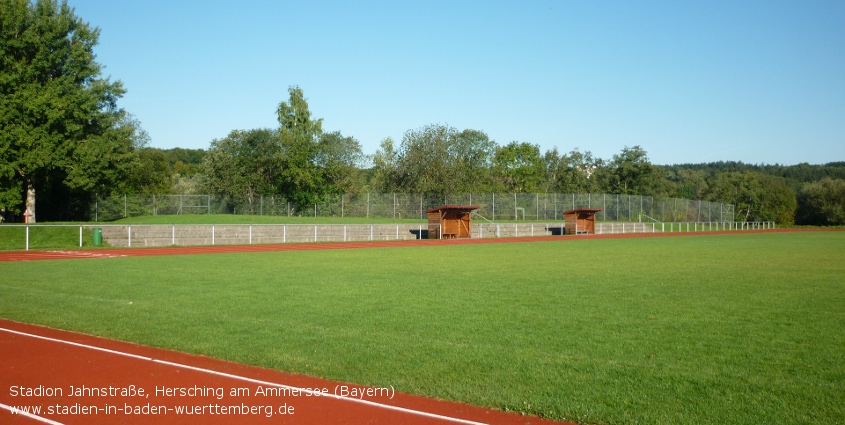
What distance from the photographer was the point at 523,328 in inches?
375

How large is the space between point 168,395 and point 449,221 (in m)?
36.4

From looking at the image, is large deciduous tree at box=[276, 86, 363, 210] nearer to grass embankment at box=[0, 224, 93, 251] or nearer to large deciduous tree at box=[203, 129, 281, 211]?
large deciduous tree at box=[203, 129, 281, 211]

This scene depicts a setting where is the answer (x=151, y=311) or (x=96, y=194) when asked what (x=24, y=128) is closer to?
(x=96, y=194)

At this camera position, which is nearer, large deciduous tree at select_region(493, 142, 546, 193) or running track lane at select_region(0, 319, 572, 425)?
running track lane at select_region(0, 319, 572, 425)

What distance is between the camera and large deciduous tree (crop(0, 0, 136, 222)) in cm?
4025

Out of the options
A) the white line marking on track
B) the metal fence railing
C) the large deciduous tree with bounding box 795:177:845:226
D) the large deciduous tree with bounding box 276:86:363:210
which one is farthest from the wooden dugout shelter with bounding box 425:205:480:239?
the large deciduous tree with bounding box 795:177:845:226

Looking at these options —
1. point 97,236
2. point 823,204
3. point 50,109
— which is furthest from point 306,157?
point 823,204

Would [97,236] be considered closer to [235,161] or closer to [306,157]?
[306,157]

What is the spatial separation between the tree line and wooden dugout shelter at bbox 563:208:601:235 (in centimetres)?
1373

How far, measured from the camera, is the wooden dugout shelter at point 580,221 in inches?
2047

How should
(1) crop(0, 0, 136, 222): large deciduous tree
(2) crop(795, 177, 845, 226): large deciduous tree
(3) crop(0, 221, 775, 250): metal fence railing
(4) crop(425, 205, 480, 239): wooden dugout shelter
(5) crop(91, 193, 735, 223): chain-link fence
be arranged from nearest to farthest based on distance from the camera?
1. (3) crop(0, 221, 775, 250): metal fence railing
2. (1) crop(0, 0, 136, 222): large deciduous tree
3. (4) crop(425, 205, 480, 239): wooden dugout shelter
4. (5) crop(91, 193, 735, 223): chain-link fence
5. (2) crop(795, 177, 845, 226): large deciduous tree

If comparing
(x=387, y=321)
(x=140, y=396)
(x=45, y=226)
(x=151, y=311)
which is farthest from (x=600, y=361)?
(x=45, y=226)

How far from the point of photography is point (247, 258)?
23875 mm

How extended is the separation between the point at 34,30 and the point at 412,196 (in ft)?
97.7
